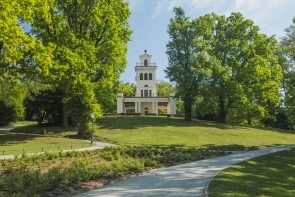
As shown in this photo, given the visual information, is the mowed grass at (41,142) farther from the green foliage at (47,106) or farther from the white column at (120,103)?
the white column at (120,103)

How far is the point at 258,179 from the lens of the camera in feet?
67.9

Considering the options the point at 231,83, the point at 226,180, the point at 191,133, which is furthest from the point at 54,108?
the point at 226,180

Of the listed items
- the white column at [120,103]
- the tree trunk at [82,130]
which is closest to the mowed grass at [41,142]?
the tree trunk at [82,130]

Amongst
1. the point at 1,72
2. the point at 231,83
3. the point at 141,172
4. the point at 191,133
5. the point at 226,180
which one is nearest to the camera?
the point at 226,180

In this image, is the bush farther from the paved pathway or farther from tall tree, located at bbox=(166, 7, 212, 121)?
the paved pathway

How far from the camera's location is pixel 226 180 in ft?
62.9

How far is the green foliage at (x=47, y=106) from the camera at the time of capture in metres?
49.6

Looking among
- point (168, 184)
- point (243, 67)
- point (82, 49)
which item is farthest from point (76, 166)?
point (243, 67)

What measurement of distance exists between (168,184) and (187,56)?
41.1 m

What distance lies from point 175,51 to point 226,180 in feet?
134

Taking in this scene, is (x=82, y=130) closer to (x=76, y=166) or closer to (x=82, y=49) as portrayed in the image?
(x=82, y=49)

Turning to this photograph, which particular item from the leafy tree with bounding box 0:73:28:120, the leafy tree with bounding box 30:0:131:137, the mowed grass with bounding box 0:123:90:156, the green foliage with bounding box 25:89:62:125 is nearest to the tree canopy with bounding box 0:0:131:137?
the leafy tree with bounding box 30:0:131:137

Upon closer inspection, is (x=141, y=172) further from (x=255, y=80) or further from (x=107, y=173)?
(x=255, y=80)

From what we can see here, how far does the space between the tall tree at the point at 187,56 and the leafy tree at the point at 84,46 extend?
50.3 ft
